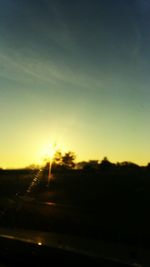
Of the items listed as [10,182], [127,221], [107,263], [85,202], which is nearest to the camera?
[107,263]

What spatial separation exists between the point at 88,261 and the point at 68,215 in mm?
15282

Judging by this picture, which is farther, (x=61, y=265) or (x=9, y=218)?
(x=9, y=218)

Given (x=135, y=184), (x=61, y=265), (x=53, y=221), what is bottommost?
(x=61, y=265)

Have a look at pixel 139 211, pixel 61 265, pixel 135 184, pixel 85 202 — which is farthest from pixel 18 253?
pixel 135 184

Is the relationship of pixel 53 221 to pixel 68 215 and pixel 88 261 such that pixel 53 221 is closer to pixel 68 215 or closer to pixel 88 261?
pixel 68 215

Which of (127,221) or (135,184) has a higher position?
(135,184)

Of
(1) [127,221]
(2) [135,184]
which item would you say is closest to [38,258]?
(1) [127,221]

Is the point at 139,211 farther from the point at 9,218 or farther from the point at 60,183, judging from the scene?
the point at 60,183

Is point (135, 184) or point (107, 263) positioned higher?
point (135, 184)

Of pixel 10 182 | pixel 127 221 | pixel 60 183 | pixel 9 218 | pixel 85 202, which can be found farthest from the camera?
pixel 10 182

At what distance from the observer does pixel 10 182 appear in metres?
50.8

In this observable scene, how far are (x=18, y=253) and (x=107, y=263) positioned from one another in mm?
2737

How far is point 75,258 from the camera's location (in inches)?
360

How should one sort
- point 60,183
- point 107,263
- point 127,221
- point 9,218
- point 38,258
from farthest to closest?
point 60,183, point 9,218, point 127,221, point 38,258, point 107,263
